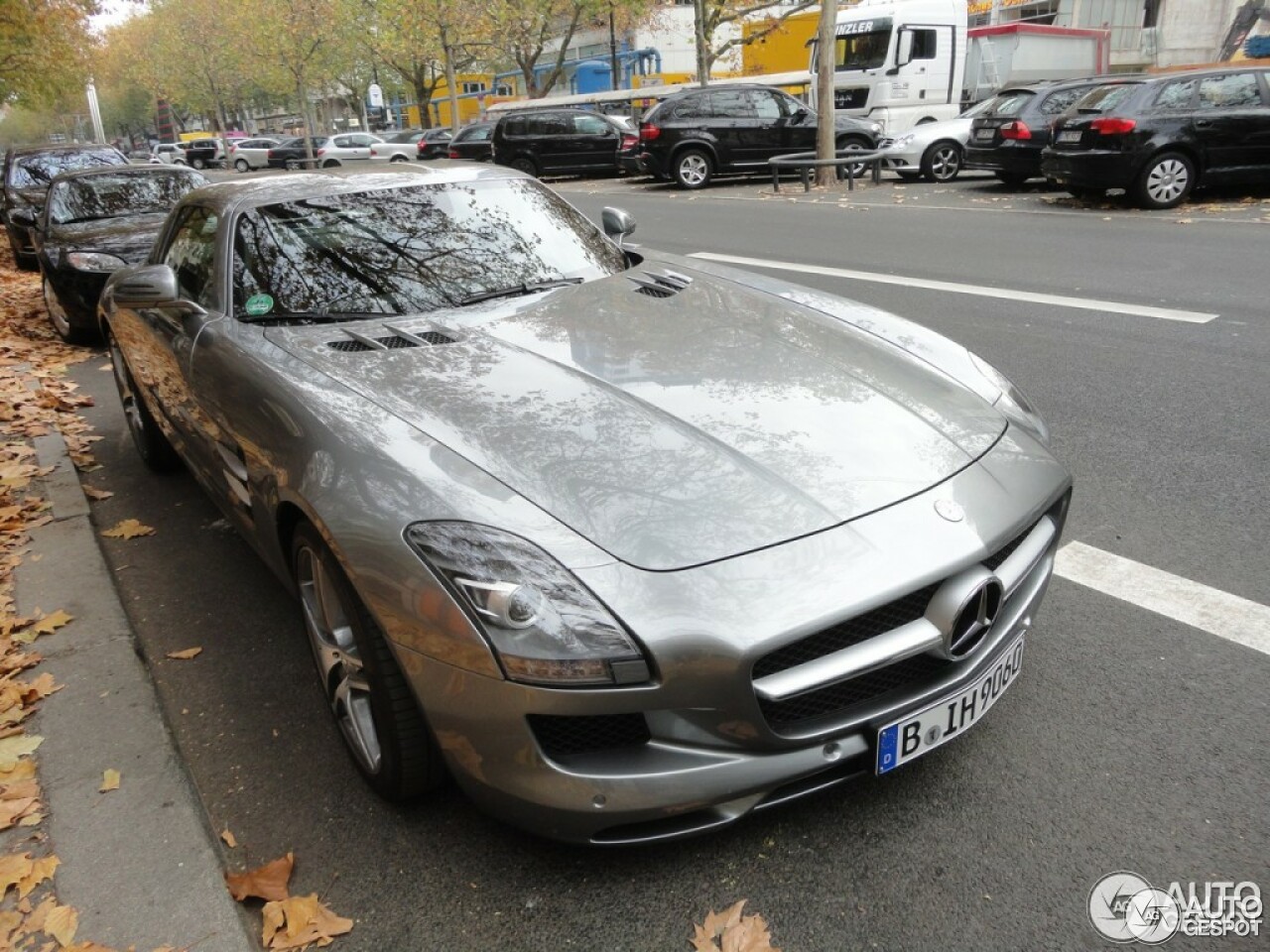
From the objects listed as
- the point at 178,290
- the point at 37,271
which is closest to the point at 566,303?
the point at 178,290

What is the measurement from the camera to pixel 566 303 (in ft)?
11.1

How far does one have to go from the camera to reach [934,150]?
17.0 m

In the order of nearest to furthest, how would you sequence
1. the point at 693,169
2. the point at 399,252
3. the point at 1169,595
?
1. the point at 1169,595
2. the point at 399,252
3. the point at 693,169

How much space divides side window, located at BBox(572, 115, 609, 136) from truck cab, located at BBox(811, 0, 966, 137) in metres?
5.23

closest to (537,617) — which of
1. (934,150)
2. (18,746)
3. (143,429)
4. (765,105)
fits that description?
(18,746)

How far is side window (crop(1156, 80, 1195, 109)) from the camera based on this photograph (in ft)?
38.5

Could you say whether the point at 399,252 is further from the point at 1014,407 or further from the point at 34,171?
the point at 34,171

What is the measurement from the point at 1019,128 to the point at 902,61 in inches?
366

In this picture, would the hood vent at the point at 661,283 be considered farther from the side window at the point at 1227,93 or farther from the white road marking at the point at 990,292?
the side window at the point at 1227,93

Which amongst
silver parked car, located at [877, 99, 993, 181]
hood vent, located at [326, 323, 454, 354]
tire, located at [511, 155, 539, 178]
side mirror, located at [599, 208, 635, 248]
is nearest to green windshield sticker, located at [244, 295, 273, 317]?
hood vent, located at [326, 323, 454, 354]

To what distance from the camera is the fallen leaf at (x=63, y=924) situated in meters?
2.07

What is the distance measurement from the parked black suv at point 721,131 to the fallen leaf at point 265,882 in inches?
731

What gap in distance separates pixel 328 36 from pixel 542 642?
49.4 m

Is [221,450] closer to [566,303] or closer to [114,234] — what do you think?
[566,303]
